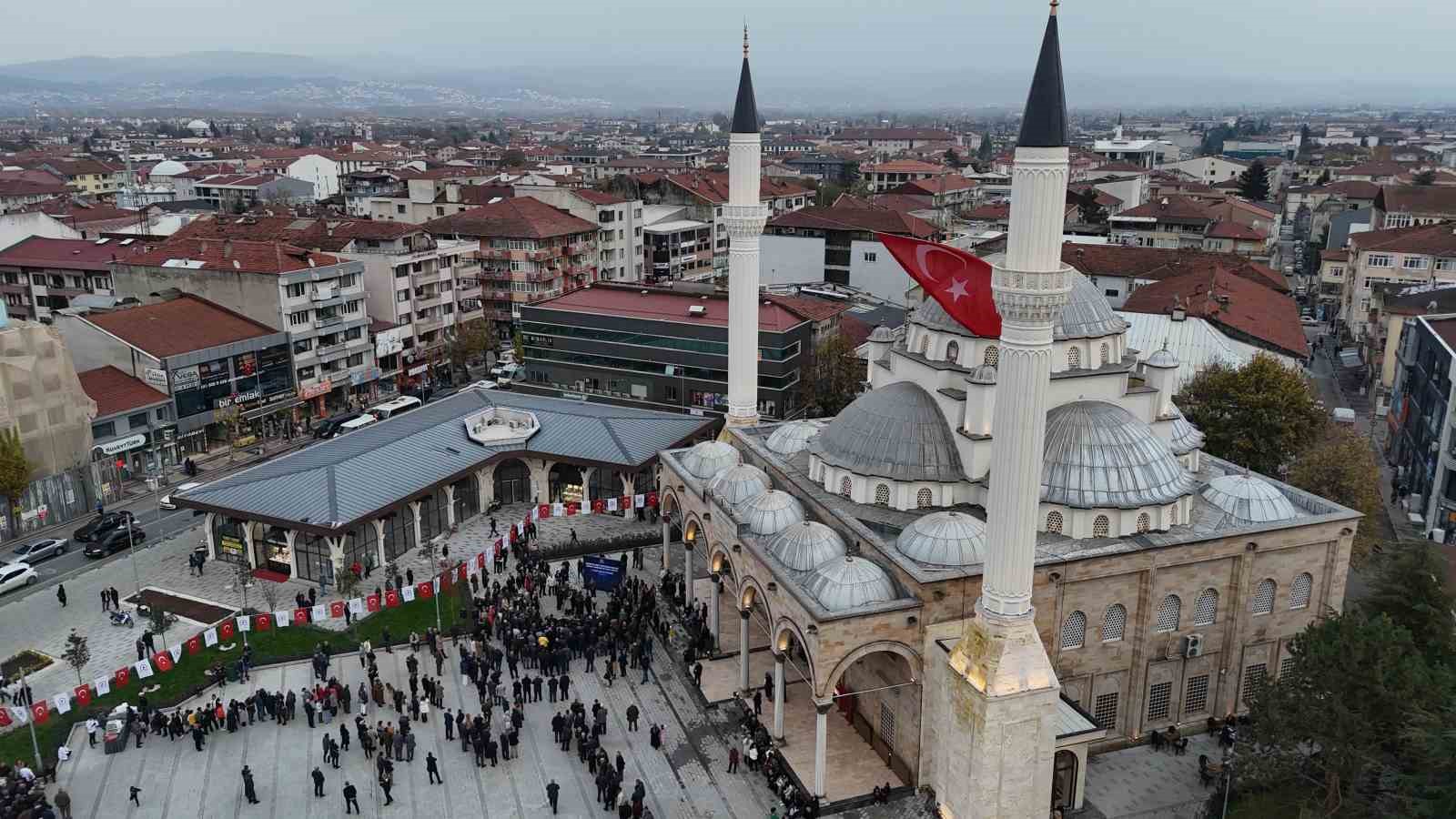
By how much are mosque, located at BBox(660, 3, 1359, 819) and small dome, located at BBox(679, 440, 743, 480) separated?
1.46 metres

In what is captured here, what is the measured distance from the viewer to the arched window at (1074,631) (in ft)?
89.8

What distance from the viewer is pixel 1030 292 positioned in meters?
22.0

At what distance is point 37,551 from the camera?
40.2 m

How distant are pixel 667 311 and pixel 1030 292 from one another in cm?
3775

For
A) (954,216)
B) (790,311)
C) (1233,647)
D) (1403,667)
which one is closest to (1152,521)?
(1233,647)

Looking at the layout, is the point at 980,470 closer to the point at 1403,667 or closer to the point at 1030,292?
the point at 1030,292

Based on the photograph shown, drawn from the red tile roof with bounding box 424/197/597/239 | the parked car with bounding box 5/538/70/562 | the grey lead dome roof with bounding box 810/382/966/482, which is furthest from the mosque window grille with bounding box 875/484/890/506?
the red tile roof with bounding box 424/197/597/239

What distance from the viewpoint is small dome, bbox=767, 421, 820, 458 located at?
118ft

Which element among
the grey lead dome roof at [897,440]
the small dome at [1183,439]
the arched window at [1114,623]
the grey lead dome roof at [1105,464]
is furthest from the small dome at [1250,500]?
the grey lead dome roof at [897,440]

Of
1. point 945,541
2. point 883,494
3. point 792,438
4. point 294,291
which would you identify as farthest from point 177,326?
point 945,541

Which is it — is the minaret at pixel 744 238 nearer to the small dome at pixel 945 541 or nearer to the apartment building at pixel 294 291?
the small dome at pixel 945 541

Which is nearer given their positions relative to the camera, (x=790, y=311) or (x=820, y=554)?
(x=820, y=554)

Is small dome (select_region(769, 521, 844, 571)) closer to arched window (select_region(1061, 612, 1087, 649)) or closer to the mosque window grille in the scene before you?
the mosque window grille

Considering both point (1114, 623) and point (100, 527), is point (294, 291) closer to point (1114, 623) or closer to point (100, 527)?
point (100, 527)
